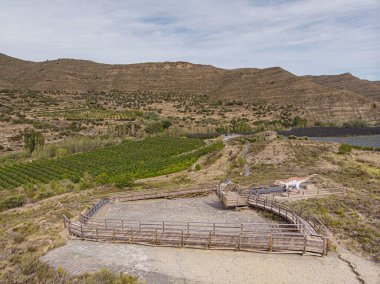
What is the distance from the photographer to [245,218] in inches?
884

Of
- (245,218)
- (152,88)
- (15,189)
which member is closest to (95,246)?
(245,218)

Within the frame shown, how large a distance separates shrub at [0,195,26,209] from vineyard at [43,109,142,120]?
5462 cm

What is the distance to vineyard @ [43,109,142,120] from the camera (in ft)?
286

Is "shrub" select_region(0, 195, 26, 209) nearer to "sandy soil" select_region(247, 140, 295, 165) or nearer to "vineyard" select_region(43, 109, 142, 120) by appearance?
"sandy soil" select_region(247, 140, 295, 165)

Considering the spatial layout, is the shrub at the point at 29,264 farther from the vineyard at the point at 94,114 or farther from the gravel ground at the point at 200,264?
the vineyard at the point at 94,114

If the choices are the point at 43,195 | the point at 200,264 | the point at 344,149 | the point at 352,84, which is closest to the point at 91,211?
the point at 200,264

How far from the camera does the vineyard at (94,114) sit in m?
87.2

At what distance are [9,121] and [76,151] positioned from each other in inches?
1047

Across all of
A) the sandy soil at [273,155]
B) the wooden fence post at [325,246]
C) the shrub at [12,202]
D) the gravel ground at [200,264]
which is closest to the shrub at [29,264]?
the gravel ground at [200,264]

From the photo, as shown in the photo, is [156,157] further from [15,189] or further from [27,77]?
[27,77]

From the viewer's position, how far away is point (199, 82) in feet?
464

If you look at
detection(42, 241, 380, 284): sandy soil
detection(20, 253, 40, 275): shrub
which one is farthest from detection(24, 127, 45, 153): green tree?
detection(20, 253, 40, 275): shrub

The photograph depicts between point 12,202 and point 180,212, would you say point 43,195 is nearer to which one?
point 12,202

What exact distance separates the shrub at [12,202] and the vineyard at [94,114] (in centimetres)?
5462
